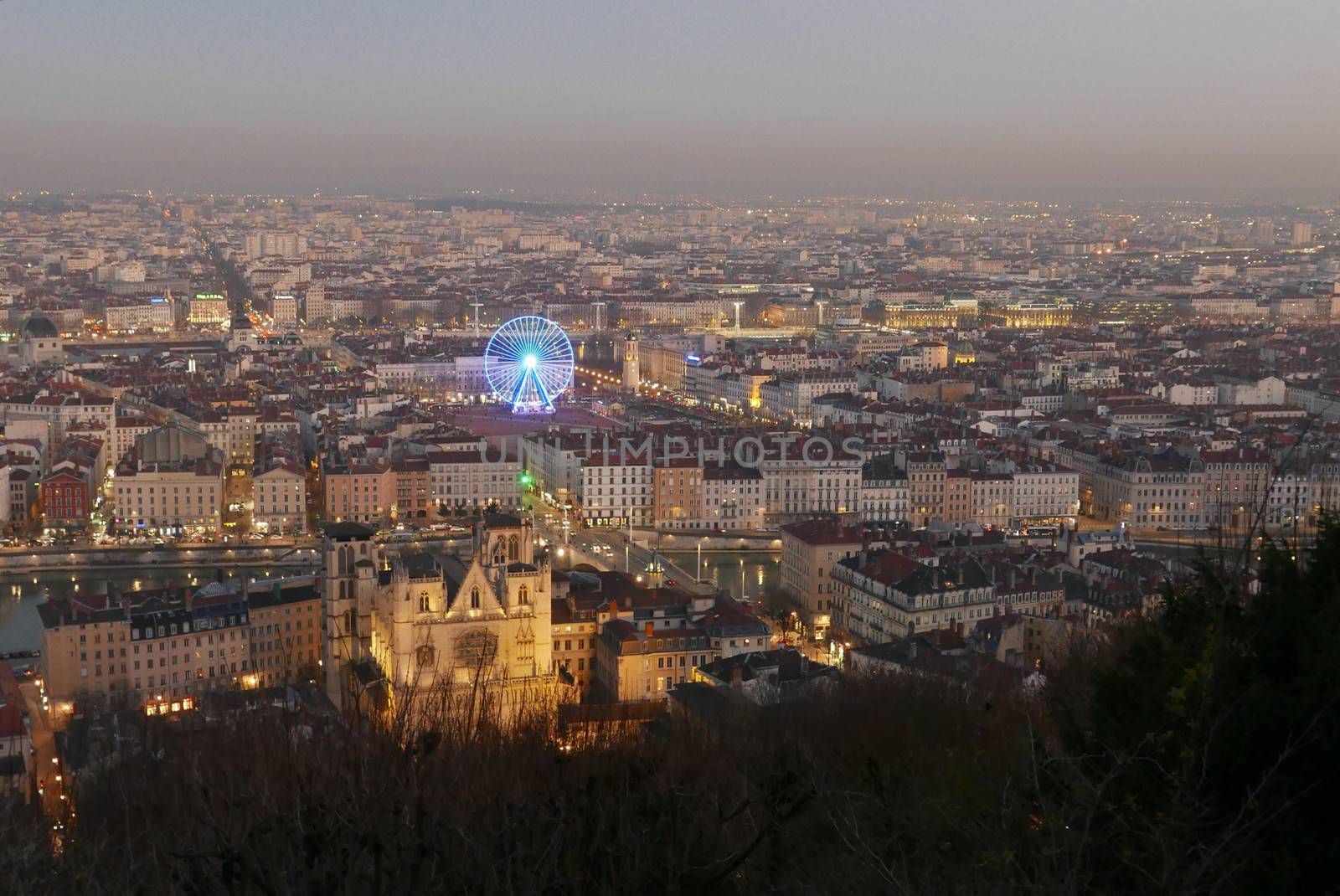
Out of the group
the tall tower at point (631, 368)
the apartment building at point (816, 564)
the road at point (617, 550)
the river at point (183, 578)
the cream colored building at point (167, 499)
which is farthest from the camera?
the tall tower at point (631, 368)

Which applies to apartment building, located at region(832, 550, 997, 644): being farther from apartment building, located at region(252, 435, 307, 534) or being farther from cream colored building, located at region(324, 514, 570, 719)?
apartment building, located at region(252, 435, 307, 534)

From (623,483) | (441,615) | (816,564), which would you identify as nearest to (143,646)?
(441,615)

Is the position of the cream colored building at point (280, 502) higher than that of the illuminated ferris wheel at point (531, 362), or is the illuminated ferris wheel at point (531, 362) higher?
the illuminated ferris wheel at point (531, 362)

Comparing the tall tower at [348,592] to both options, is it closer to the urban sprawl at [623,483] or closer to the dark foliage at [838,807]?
the urban sprawl at [623,483]

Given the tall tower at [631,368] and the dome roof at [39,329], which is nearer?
the tall tower at [631,368]

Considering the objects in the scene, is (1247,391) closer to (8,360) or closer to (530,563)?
(530,563)

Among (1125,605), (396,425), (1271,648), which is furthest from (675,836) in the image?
(396,425)

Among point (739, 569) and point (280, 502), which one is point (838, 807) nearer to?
point (739, 569)

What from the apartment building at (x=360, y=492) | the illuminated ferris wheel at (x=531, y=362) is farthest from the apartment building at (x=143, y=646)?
the illuminated ferris wheel at (x=531, y=362)
